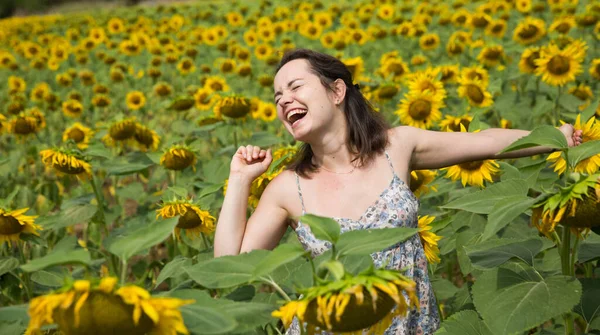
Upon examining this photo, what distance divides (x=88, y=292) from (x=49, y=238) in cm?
234

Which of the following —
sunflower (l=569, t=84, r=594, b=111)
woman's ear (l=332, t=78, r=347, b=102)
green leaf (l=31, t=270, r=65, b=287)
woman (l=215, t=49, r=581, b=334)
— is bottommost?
sunflower (l=569, t=84, r=594, b=111)

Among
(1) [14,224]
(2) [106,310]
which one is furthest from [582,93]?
(2) [106,310]

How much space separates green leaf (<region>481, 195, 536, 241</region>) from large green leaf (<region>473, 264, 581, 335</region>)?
0.13 meters

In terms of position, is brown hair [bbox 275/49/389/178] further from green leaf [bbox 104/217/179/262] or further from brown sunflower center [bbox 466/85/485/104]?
brown sunflower center [bbox 466/85/485/104]

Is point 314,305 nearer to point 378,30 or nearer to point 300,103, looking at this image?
point 300,103

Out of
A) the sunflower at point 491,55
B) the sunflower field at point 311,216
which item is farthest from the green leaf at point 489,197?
the sunflower at point 491,55

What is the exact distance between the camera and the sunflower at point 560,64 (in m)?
2.92

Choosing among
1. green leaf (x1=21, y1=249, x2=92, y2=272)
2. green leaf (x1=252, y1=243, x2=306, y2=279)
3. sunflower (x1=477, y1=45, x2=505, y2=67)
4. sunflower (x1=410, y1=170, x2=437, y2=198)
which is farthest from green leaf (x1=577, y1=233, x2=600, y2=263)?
sunflower (x1=477, y1=45, x2=505, y2=67)

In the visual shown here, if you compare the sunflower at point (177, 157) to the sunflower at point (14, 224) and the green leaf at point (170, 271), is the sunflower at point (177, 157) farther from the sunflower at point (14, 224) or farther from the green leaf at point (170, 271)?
the green leaf at point (170, 271)

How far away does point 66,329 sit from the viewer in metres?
0.78

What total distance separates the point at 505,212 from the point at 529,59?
94.4 inches

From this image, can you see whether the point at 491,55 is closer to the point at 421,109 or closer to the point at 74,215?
the point at 421,109

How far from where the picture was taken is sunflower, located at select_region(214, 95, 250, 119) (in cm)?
263

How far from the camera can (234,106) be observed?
2.63 m
